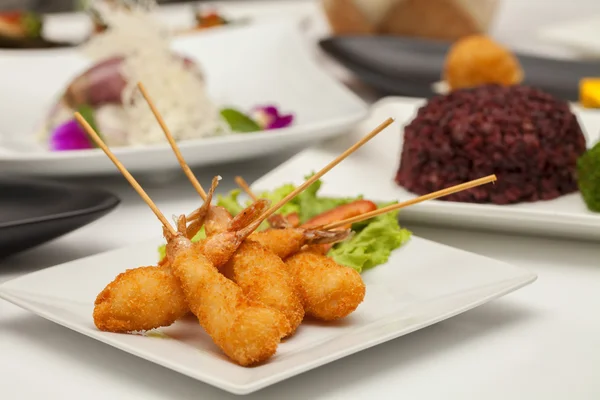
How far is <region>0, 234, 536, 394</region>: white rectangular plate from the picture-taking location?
111cm

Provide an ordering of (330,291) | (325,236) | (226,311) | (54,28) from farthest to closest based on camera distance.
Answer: (54,28), (325,236), (330,291), (226,311)

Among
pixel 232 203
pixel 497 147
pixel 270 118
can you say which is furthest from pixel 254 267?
pixel 270 118

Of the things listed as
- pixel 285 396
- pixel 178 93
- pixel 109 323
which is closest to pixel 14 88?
pixel 178 93

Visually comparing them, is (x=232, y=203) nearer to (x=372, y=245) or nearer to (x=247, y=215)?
(x=372, y=245)

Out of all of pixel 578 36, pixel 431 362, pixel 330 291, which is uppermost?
pixel 330 291

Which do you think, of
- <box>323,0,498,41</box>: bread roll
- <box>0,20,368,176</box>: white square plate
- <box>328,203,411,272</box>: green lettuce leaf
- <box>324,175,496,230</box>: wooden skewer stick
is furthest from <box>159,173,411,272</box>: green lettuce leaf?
<box>323,0,498,41</box>: bread roll

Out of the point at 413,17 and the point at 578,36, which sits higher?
the point at 413,17

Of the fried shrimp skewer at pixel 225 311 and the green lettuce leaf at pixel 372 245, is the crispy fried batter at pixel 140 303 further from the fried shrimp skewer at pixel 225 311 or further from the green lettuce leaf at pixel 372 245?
the green lettuce leaf at pixel 372 245

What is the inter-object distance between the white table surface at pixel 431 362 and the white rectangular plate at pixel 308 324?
5 cm

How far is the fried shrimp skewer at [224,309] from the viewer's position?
1.12 metres

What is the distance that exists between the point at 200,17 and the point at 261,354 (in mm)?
3701

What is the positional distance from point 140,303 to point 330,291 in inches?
10.7

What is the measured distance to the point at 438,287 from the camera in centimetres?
141

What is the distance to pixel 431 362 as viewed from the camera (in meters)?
1.26
